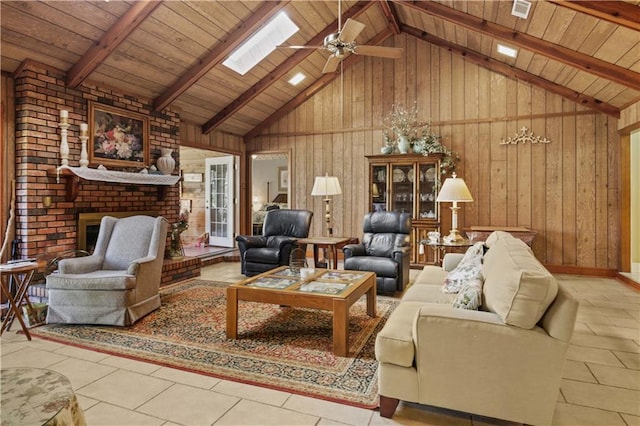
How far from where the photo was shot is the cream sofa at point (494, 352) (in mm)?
1674

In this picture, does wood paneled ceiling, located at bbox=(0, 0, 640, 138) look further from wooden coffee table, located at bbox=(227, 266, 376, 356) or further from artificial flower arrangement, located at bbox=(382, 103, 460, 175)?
wooden coffee table, located at bbox=(227, 266, 376, 356)

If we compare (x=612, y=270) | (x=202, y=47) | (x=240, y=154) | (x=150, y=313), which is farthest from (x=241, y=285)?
(x=612, y=270)

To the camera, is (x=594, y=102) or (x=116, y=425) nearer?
(x=116, y=425)

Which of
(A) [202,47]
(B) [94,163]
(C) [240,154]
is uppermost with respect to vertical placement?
(A) [202,47]

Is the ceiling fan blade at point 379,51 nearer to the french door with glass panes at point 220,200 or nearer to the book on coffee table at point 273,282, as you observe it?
the book on coffee table at point 273,282

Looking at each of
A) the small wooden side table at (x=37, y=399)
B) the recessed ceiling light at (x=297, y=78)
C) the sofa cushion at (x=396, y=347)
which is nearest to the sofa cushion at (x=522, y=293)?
the sofa cushion at (x=396, y=347)

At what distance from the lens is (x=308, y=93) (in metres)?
6.98

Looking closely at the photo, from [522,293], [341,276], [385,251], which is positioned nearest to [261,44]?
[385,251]

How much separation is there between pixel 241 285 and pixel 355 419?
58.5 inches

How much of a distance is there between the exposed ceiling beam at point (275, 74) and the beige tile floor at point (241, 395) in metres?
4.35

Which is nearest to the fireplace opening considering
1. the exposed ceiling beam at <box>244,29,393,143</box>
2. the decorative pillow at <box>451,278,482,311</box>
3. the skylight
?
the skylight

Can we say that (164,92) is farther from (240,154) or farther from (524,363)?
(524,363)

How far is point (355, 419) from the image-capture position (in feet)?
6.27

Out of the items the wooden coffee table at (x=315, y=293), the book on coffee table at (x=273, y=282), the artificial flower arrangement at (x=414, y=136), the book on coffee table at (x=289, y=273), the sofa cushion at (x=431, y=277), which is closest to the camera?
the wooden coffee table at (x=315, y=293)
